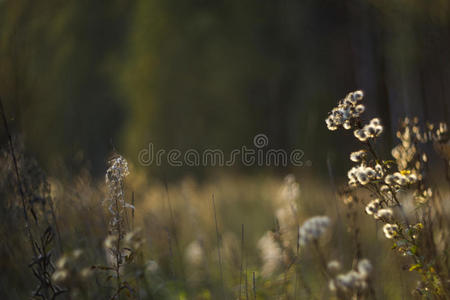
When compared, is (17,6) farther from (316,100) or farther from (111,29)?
(111,29)

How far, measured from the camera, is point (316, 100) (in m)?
11.5

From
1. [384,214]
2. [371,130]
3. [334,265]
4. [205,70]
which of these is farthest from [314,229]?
[205,70]

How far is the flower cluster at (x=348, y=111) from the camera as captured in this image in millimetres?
1279

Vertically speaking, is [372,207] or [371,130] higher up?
[371,130]

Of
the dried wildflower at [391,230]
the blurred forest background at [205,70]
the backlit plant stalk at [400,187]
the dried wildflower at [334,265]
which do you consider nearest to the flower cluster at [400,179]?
the backlit plant stalk at [400,187]

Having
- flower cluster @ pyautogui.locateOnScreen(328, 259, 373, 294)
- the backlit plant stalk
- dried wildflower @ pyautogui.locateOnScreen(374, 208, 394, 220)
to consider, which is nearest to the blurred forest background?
the backlit plant stalk

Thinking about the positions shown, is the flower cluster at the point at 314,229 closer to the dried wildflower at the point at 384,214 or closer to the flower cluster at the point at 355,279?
the flower cluster at the point at 355,279

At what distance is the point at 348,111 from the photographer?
4.20ft

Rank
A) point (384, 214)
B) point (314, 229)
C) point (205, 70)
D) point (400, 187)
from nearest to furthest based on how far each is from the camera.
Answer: point (314, 229) < point (384, 214) < point (400, 187) < point (205, 70)

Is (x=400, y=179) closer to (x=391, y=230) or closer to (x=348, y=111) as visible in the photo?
(x=391, y=230)

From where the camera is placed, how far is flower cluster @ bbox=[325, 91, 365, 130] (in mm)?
1279

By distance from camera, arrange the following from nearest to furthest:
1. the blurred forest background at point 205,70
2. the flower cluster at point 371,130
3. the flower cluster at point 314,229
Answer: the flower cluster at point 314,229, the flower cluster at point 371,130, the blurred forest background at point 205,70

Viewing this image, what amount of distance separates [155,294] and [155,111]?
11270 millimetres

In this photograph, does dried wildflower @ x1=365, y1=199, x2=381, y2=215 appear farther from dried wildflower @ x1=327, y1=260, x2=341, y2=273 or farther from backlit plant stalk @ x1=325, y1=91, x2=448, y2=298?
dried wildflower @ x1=327, y1=260, x2=341, y2=273
